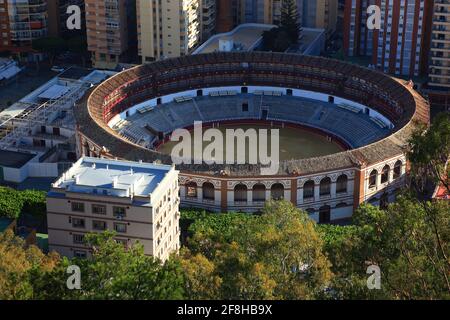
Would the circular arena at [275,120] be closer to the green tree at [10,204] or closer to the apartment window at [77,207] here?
the green tree at [10,204]

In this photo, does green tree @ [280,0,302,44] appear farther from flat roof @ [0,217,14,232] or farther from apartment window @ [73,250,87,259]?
apartment window @ [73,250,87,259]

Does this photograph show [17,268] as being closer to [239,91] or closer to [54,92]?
[54,92]

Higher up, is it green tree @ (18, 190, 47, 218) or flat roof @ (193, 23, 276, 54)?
flat roof @ (193, 23, 276, 54)

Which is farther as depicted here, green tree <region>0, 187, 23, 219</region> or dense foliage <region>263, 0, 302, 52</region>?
dense foliage <region>263, 0, 302, 52</region>

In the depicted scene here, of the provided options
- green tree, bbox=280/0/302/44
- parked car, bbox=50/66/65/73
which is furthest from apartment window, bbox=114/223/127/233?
green tree, bbox=280/0/302/44

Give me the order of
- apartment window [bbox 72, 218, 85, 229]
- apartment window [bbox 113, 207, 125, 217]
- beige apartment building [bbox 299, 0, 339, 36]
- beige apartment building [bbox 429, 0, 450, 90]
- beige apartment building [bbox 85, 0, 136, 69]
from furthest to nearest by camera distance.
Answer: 1. beige apartment building [bbox 299, 0, 339, 36]
2. beige apartment building [bbox 85, 0, 136, 69]
3. beige apartment building [bbox 429, 0, 450, 90]
4. apartment window [bbox 72, 218, 85, 229]
5. apartment window [bbox 113, 207, 125, 217]

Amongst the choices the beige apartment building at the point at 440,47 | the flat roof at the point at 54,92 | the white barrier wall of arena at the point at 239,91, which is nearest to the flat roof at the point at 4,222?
the white barrier wall of arena at the point at 239,91
